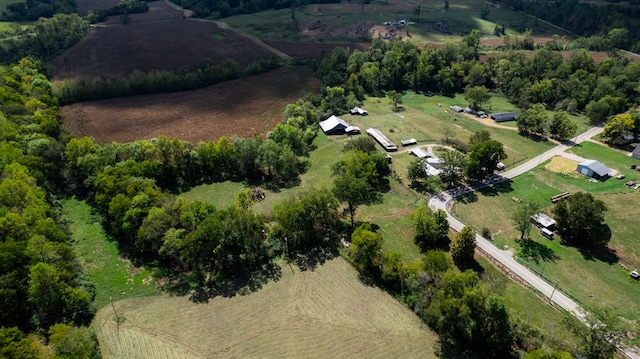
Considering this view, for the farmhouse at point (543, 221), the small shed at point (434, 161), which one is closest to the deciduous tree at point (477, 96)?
the small shed at point (434, 161)

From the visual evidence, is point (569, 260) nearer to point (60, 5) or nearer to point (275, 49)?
point (275, 49)

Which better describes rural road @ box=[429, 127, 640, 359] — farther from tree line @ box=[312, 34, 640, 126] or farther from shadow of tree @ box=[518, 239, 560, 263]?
tree line @ box=[312, 34, 640, 126]

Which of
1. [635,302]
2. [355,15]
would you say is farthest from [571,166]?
[355,15]

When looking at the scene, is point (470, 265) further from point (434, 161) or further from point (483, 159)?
point (434, 161)

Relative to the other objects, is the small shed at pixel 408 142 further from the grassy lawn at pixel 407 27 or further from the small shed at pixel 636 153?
the grassy lawn at pixel 407 27

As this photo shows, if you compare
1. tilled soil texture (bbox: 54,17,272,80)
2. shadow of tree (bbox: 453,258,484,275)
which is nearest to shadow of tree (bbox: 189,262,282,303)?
shadow of tree (bbox: 453,258,484,275)

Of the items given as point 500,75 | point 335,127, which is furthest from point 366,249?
point 500,75
